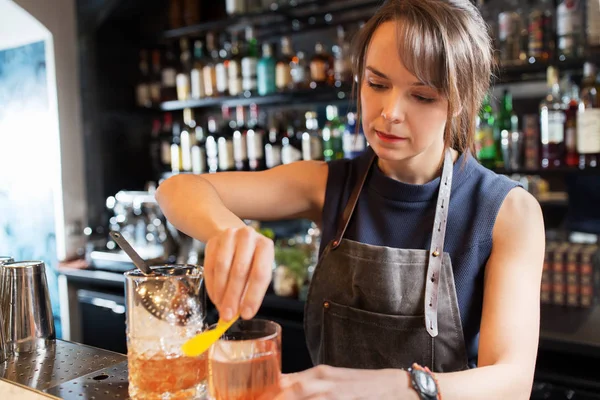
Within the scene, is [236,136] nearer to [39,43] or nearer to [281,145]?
[281,145]

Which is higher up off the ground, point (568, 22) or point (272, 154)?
point (568, 22)

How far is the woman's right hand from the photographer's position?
2.36ft

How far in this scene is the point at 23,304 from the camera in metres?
1.00

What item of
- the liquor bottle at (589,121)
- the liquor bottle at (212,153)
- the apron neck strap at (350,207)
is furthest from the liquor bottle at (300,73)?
the apron neck strap at (350,207)

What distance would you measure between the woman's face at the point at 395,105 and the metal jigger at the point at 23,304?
674mm

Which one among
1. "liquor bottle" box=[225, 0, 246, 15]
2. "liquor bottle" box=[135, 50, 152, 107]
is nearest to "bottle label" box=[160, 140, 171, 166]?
"liquor bottle" box=[135, 50, 152, 107]

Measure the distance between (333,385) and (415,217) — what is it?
62cm

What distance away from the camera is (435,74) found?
1057 millimetres

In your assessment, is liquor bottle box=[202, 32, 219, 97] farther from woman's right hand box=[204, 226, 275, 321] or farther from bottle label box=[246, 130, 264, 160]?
woman's right hand box=[204, 226, 275, 321]

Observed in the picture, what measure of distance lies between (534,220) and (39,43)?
9.90 feet

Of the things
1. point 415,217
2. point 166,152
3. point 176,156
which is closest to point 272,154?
point 176,156

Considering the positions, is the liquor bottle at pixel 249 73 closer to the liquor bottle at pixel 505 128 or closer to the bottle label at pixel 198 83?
the bottle label at pixel 198 83

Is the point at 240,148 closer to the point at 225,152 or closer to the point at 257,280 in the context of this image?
the point at 225,152

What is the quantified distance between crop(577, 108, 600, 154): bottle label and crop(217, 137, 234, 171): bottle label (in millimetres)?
1751
